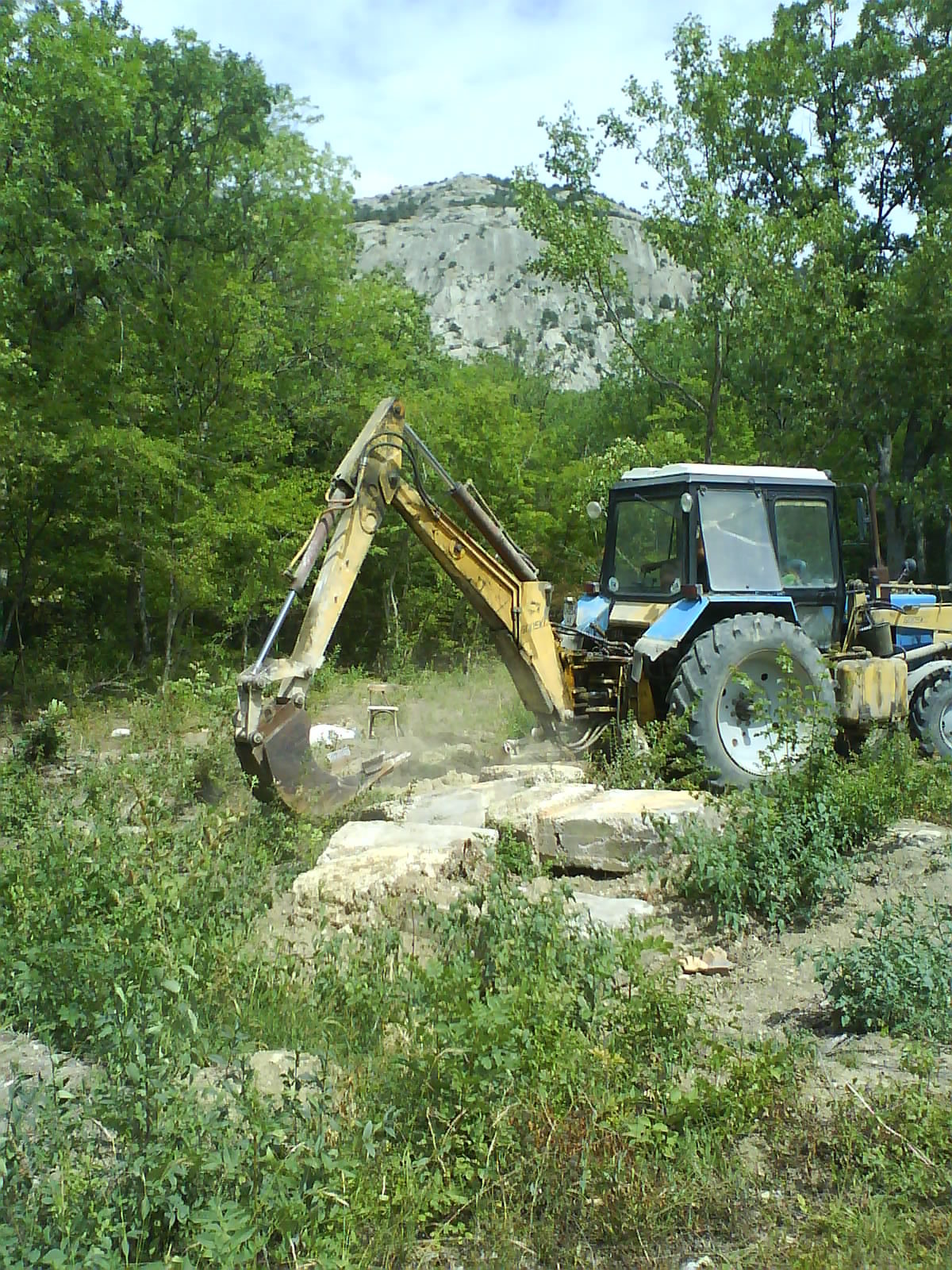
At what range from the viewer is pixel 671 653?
8422 millimetres

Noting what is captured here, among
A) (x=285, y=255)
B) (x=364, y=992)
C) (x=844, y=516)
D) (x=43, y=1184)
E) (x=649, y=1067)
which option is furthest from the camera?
(x=844, y=516)

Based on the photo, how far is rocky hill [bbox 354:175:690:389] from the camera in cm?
8888

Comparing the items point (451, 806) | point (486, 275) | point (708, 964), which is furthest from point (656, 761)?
point (486, 275)

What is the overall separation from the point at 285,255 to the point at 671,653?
1134cm

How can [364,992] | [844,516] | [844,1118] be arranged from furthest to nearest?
[844,516] < [364,992] < [844,1118]

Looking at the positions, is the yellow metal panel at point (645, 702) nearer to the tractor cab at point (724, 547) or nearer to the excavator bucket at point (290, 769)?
the tractor cab at point (724, 547)

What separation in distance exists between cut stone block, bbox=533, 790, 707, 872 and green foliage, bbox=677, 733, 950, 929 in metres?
0.21

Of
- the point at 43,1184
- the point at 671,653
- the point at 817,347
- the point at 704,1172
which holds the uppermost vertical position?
the point at 817,347

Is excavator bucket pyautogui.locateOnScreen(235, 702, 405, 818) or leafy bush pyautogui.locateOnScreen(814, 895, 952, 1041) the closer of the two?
leafy bush pyautogui.locateOnScreen(814, 895, 952, 1041)

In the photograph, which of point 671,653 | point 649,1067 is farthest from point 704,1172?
point 671,653

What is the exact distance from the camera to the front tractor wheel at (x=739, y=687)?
7.96 m

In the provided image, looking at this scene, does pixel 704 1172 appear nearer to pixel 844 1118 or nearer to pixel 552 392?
pixel 844 1118

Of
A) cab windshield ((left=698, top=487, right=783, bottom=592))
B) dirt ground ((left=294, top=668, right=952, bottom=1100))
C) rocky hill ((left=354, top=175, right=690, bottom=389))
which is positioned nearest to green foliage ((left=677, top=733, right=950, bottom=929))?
dirt ground ((left=294, top=668, right=952, bottom=1100))

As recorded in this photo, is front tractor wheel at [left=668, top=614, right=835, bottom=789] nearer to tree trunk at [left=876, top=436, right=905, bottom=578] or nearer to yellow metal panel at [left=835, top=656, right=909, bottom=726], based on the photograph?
yellow metal panel at [left=835, top=656, right=909, bottom=726]
